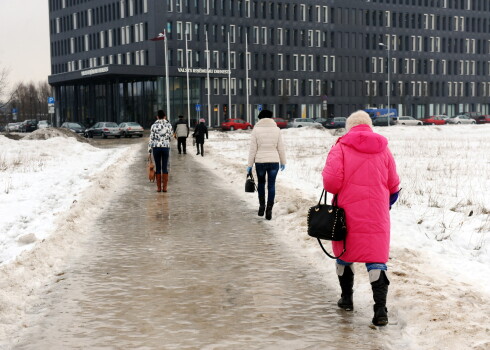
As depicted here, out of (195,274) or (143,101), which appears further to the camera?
(143,101)

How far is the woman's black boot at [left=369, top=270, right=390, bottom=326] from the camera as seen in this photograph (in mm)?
4992

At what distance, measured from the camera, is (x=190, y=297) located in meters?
5.91

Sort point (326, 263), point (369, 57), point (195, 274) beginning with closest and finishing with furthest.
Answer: point (195, 274), point (326, 263), point (369, 57)

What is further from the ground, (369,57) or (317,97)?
(369,57)

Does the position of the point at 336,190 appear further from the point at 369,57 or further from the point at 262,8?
the point at 369,57

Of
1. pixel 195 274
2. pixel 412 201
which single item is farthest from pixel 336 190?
pixel 412 201

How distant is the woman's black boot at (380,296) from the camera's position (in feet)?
16.4

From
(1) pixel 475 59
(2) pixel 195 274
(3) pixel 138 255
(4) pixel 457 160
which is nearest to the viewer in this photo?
(2) pixel 195 274

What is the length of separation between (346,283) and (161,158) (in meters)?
9.45

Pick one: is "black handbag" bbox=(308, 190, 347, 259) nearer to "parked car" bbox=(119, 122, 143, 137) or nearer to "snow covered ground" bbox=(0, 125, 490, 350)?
"snow covered ground" bbox=(0, 125, 490, 350)

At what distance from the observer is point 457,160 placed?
22062 millimetres

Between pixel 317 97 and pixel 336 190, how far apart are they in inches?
3652

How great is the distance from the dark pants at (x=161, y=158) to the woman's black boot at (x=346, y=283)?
936cm

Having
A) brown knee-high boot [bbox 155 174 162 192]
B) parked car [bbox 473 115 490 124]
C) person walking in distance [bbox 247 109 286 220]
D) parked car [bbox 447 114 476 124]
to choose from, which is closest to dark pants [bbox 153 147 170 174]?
brown knee-high boot [bbox 155 174 162 192]
